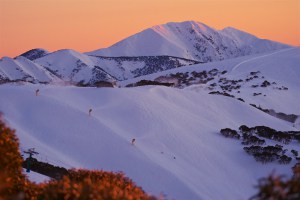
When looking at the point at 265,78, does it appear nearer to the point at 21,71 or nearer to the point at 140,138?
the point at 140,138

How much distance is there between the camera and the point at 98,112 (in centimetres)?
3378

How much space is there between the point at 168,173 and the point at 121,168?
2617 millimetres

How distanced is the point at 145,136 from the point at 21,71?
14758cm

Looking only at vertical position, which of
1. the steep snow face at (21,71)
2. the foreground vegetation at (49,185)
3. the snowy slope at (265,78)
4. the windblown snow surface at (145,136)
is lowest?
the steep snow face at (21,71)

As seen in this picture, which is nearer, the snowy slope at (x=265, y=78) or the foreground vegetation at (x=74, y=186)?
the foreground vegetation at (x=74, y=186)

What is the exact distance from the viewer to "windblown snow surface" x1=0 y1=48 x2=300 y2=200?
982 inches

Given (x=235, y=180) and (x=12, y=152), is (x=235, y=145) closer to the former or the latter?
(x=235, y=180)

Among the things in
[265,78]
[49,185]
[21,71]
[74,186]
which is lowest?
[21,71]

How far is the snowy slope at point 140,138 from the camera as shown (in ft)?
81.8

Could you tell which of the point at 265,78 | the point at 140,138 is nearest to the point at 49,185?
the point at 140,138

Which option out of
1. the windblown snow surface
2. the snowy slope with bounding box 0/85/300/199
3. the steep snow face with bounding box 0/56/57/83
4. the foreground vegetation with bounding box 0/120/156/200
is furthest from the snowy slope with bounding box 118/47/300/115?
the steep snow face with bounding box 0/56/57/83

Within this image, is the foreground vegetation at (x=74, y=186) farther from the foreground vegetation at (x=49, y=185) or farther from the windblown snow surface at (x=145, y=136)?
the windblown snow surface at (x=145, y=136)

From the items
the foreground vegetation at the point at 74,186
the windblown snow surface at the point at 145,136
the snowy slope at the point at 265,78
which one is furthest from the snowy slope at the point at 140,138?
the snowy slope at the point at 265,78

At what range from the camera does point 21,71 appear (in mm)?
170125
